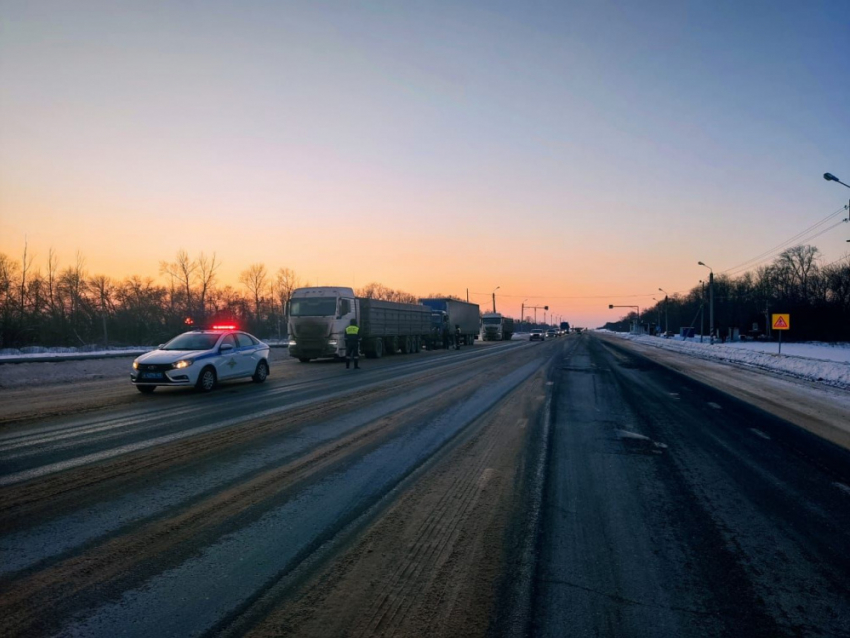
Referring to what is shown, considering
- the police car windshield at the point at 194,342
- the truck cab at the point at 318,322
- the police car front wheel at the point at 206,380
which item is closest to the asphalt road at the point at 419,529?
the police car front wheel at the point at 206,380

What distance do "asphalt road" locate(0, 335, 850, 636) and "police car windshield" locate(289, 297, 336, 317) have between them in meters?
16.0

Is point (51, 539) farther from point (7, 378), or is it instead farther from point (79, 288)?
point (79, 288)

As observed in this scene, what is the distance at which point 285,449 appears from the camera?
7.40 metres

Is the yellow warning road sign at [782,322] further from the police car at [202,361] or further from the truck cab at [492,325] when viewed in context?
the truck cab at [492,325]

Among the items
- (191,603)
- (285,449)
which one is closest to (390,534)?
(191,603)

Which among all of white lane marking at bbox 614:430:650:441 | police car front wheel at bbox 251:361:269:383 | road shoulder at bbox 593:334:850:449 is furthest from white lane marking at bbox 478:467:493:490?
police car front wheel at bbox 251:361:269:383

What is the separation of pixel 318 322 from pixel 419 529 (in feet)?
70.1

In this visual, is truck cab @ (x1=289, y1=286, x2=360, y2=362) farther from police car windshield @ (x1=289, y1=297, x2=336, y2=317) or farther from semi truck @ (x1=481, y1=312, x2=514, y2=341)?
semi truck @ (x1=481, y1=312, x2=514, y2=341)

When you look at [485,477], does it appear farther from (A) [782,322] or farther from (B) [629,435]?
(A) [782,322]

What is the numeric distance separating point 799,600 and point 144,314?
81.0 meters

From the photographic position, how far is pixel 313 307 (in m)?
25.5

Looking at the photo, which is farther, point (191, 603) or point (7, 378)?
point (7, 378)

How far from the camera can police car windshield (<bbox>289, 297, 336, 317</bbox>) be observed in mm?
25422

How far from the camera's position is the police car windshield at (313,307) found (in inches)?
1001
